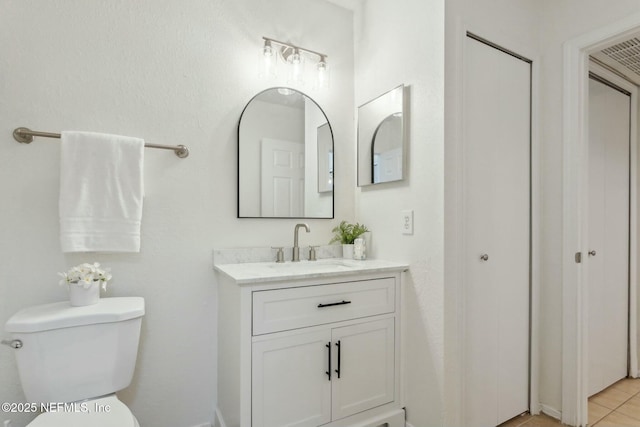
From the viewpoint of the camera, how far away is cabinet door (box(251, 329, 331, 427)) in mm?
1323

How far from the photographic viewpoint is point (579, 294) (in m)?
1.69

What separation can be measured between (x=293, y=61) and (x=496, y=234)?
1475mm

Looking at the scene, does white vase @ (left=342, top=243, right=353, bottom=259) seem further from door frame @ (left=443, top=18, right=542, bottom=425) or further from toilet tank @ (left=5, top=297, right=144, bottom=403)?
toilet tank @ (left=5, top=297, right=144, bottom=403)

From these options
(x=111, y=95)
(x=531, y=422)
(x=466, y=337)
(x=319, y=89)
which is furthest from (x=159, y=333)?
(x=531, y=422)

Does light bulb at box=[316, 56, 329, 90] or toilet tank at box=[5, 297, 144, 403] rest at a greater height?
light bulb at box=[316, 56, 329, 90]

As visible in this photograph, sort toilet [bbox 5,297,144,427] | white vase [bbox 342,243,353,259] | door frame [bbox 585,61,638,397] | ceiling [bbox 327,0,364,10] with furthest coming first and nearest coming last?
door frame [bbox 585,61,638,397] < ceiling [bbox 327,0,364,10] < white vase [bbox 342,243,353,259] < toilet [bbox 5,297,144,427]

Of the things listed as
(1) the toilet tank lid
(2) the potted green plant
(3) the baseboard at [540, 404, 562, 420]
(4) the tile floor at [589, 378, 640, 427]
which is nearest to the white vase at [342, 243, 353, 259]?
(2) the potted green plant

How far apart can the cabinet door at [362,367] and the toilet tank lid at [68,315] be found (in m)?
0.88

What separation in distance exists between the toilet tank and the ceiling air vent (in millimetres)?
2782

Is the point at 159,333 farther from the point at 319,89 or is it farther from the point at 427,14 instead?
the point at 427,14

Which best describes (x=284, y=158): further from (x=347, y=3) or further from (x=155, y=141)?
(x=347, y=3)

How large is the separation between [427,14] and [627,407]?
2.47 m

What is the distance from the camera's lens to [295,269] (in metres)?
1.61

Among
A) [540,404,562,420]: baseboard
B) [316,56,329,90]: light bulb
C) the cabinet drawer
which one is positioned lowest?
[540,404,562,420]: baseboard
